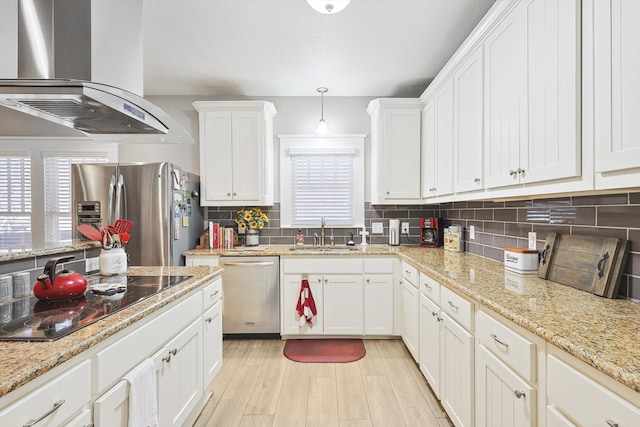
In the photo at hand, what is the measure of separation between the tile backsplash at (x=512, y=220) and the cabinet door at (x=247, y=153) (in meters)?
0.41

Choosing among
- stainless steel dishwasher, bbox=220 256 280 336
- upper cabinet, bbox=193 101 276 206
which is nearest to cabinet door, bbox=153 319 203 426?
stainless steel dishwasher, bbox=220 256 280 336

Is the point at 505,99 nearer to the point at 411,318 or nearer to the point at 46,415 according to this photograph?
the point at 411,318

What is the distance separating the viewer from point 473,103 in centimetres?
209

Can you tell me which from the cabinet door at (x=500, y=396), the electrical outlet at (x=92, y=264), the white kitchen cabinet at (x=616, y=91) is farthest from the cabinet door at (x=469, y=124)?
the electrical outlet at (x=92, y=264)

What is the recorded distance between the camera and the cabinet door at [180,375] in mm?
1371

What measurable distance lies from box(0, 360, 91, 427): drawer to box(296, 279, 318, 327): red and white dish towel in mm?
2154

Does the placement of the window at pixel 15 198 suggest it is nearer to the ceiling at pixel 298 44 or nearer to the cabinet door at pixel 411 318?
the ceiling at pixel 298 44

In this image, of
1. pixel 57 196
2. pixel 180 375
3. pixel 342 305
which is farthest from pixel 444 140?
pixel 57 196

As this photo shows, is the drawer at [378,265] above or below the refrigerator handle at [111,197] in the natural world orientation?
below

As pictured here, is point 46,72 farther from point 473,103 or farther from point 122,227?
point 473,103

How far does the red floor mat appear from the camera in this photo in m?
2.71

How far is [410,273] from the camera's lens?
265 centimetres

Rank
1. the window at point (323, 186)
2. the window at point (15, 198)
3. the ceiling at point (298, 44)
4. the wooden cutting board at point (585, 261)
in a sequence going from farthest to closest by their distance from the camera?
the window at point (323, 186), the window at point (15, 198), the ceiling at point (298, 44), the wooden cutting board at point (585, 261)

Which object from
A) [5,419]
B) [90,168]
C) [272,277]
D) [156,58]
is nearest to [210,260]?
[272,277]
